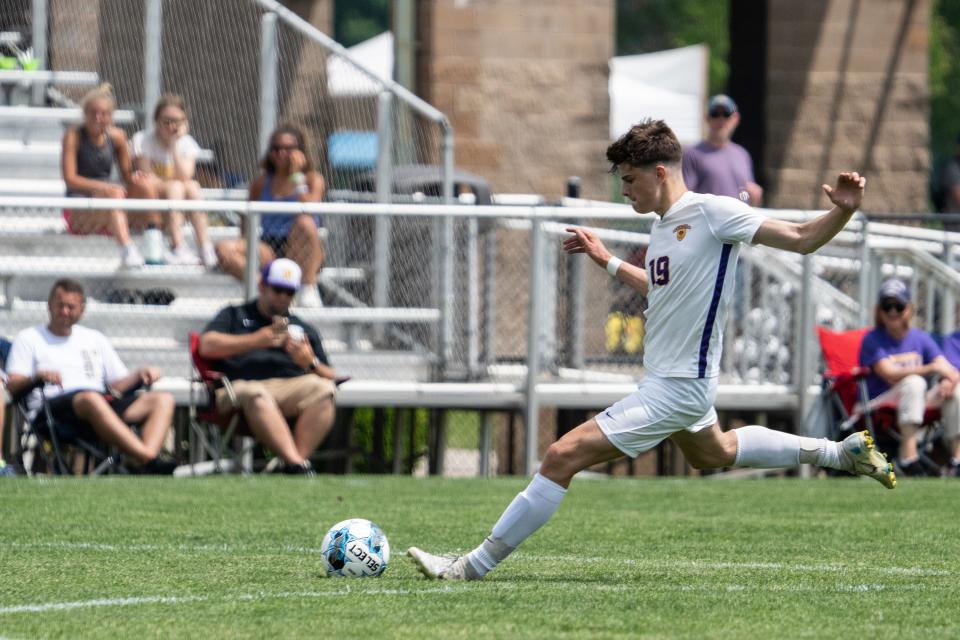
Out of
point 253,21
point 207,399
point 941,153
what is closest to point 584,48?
point 253,21

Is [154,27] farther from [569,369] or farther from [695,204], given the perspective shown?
[695,204]

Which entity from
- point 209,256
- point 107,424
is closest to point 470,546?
point 107,424

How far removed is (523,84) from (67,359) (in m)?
7.70

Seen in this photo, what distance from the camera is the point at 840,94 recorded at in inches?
805

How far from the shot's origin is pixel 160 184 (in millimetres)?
14844

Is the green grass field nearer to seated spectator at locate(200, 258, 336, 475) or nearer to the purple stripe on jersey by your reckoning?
seated spectator at locate(200, 258, 336, 475)

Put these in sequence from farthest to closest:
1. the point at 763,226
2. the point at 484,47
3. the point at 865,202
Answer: the point at 865,202 < the point at 484,47 < the point at 763,226

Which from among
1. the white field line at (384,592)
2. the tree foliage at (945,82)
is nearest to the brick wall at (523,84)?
the white field line at (384,592)

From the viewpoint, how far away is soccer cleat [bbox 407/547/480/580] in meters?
7.02

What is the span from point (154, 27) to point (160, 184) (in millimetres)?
1351

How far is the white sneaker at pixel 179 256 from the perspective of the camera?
1406 centimetres

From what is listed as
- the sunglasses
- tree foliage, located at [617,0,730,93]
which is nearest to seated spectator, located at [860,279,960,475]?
the sunglasses

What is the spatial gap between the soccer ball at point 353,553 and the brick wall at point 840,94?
45.6ft

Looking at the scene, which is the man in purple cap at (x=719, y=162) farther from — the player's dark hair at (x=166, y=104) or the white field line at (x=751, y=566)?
the white field line at (x=751, y=566)
